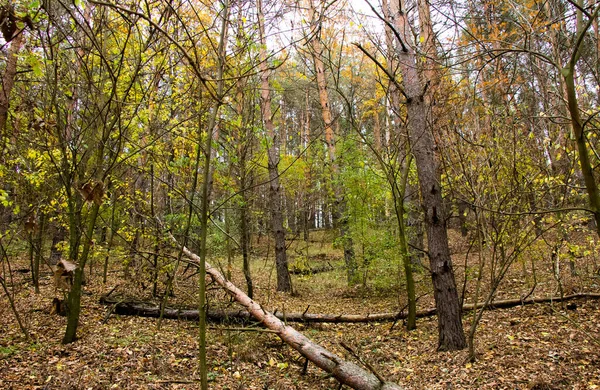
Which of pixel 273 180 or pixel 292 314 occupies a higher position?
pixel 273 180

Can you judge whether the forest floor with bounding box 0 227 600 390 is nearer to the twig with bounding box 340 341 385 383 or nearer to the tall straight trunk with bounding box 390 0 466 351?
the tall straight trunk with bounding box 390 0 466 351

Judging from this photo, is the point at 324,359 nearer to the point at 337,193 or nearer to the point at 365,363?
the point at 365,363

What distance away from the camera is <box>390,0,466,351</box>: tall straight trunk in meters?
4.80

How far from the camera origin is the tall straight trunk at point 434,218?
480 centimetres

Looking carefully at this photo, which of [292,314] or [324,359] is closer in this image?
[324,359]

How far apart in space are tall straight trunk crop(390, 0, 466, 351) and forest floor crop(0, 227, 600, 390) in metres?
0.34

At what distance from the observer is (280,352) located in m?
5.31

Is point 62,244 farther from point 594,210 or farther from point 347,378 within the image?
point 594,210

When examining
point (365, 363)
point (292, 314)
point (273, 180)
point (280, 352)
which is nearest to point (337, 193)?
point (292, 314)

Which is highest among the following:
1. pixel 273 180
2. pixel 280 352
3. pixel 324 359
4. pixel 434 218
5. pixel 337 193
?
pixel 337 193

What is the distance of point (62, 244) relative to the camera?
724 centimetres

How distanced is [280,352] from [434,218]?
2908 millimetres

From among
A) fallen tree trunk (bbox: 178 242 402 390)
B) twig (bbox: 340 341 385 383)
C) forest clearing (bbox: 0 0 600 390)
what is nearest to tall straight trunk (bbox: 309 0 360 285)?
forest clearing (bbox: 0 0 600 390)

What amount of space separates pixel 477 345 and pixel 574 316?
5.88ft
